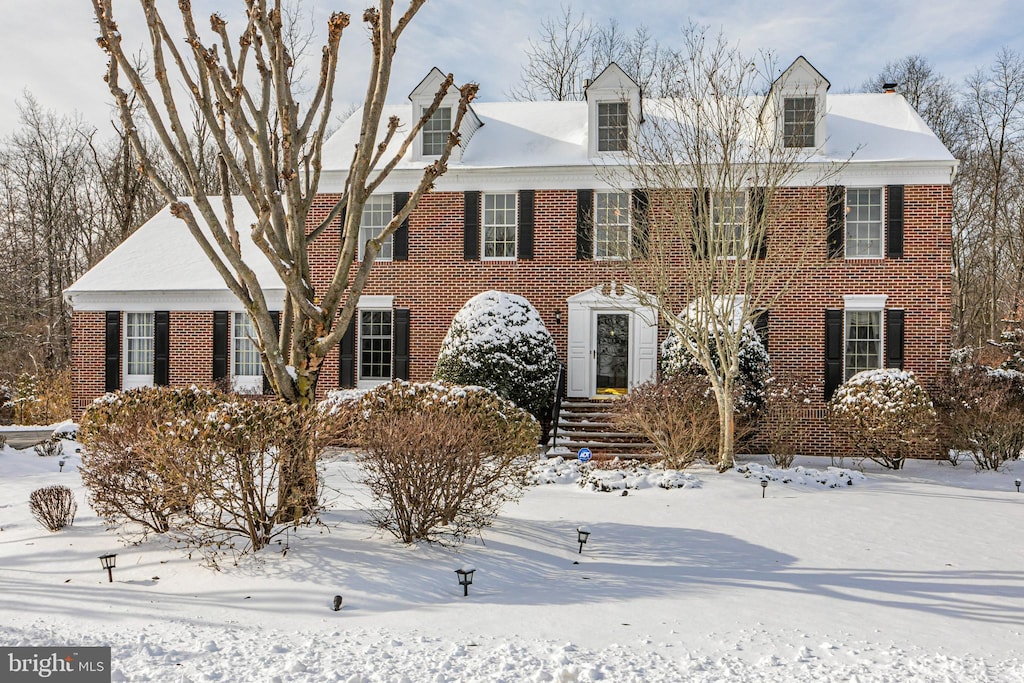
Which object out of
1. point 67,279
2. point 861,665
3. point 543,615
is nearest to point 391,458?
point 543,615

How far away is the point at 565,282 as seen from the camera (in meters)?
16.1

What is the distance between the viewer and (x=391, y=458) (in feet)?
21.3

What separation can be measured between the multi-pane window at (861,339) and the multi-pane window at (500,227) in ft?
24.2

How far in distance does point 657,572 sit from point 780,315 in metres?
10.3

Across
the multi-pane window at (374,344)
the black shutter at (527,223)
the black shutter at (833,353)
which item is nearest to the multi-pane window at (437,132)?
the black shutter at (527,223)

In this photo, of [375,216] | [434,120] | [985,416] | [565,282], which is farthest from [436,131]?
[985,416]

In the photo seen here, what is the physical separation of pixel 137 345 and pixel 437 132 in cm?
894

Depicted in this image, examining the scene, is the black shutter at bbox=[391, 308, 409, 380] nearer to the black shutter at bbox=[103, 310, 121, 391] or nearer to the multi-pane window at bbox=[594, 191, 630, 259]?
the multi-pane window at bbox=[594, 191, 630, 259]

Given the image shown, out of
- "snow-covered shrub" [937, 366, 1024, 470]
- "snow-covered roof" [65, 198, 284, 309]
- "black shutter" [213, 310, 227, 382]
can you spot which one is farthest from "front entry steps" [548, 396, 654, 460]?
"black shutter" [213, 310, 227, 382]

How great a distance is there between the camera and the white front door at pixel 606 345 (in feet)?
51.7

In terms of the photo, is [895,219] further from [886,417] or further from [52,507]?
[52,507]

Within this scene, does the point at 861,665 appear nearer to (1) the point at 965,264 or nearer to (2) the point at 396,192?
(2) the point at 396,192

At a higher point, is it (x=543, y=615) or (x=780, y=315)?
(x=780, y=315)

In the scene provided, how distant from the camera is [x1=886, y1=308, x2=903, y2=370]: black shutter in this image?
49.8 ft
